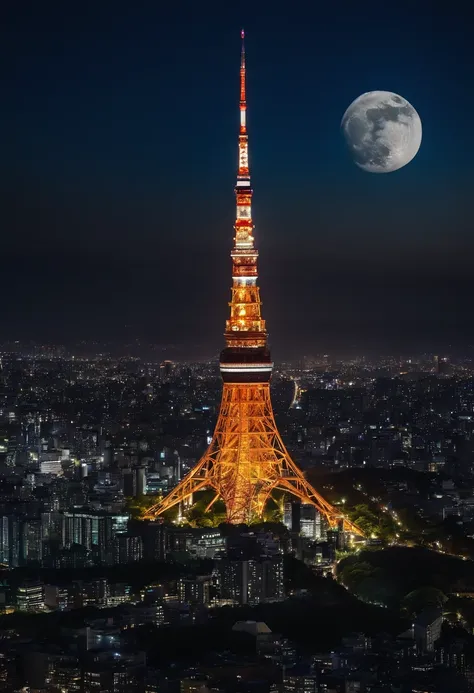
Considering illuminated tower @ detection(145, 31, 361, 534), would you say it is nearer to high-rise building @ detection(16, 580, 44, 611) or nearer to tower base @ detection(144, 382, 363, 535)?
tower base @ detection(144, 382, 363, 535)

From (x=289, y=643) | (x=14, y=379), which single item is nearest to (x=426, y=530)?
(x=289, y=643)

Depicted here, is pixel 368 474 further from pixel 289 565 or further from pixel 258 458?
pixel 289 565

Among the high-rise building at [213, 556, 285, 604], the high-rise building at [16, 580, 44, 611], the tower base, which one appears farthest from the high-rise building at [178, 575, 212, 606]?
the tower base

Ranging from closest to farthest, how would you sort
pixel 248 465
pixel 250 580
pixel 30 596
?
pixel 30 596
pixel 250 580
pixel 248 465

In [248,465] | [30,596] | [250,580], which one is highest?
[248,465]

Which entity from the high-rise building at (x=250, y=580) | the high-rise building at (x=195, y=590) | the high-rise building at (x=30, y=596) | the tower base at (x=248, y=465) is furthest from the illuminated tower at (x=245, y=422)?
the high-rise building at (x=30, y=596)

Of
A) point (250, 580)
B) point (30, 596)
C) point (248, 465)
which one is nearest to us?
point (30, 596)

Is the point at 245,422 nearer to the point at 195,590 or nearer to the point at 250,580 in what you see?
the point at 250,580

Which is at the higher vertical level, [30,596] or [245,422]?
[245,422]

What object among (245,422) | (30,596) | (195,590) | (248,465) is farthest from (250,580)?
(245,422)
